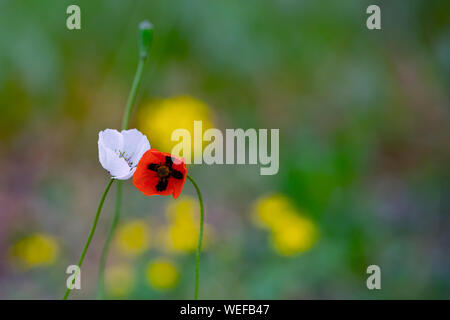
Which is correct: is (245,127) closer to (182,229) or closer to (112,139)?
(182,229)

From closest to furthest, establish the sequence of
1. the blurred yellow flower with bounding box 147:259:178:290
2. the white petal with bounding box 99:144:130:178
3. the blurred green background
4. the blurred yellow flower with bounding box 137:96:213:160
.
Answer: the white petal with bounding box 99:144:130:178
the blurred yellow flower with bounding box 147:259:178:290
the blurred green background
the blurred yellow flower with bounding box 137:96:213:160

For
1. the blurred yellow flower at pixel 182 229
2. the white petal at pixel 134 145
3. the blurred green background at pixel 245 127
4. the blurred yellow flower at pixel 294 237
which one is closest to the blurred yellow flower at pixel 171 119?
the blurred green background at pixel 245 127

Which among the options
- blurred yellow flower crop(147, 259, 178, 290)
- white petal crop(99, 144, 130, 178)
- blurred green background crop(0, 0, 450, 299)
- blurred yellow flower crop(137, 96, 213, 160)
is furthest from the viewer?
blurred yellow flower crop(137, 96, 213, 160)

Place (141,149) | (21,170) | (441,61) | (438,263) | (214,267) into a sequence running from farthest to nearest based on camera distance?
(21,170) < (441,61) < (438,263) < (214,267) < (141,149)

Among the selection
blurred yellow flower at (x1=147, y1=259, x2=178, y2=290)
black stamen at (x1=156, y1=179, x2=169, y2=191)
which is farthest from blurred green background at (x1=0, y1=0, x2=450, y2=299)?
black stamen at (x1=156, y1=179, x2=169, y2=191)

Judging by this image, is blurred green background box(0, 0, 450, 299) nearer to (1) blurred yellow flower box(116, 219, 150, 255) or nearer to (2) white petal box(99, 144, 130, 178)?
(1) blurred yellow flower box(116, 219, 150, 255)
